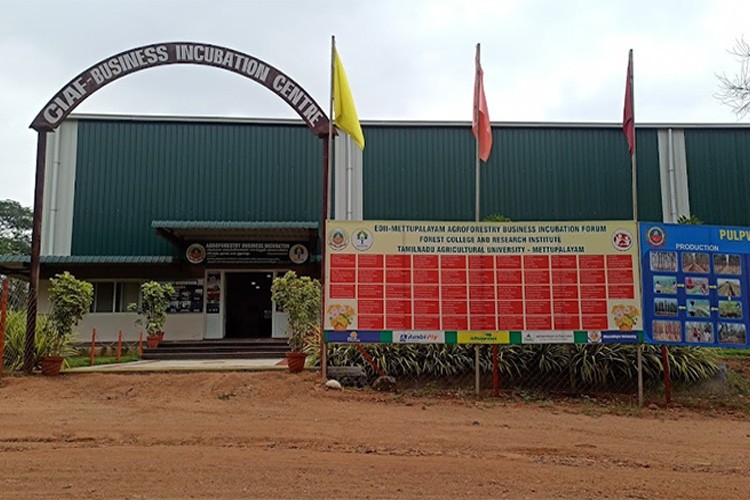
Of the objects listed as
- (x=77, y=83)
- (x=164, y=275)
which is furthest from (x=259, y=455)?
(x=164, y=275)

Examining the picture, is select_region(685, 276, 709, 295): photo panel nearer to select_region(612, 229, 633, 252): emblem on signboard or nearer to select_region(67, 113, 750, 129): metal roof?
select_region(612, 229, 633, 252): emblem on signboard

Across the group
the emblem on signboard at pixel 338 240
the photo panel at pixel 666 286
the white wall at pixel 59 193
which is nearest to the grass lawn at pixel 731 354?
the photo panel at pixel 666 286

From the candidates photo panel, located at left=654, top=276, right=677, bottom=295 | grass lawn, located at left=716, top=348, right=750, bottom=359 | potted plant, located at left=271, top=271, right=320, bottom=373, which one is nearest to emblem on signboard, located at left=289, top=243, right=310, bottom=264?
potted plant, located at left=271, top=271, right=320, bottom=373

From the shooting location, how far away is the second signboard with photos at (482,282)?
9.22m

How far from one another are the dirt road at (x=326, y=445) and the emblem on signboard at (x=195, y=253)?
8915mm

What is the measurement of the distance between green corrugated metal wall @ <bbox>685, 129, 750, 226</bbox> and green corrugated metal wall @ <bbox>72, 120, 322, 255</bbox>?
1276 cm

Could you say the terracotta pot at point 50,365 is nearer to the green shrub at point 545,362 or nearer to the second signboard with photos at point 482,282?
the green shrub at point 545,362

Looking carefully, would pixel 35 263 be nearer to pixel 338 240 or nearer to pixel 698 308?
pixel 338 240

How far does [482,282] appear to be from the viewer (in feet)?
31.0

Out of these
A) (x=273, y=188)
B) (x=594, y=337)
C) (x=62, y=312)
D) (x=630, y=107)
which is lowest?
(x=594, y=337)

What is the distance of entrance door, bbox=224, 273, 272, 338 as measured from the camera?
19484 mm

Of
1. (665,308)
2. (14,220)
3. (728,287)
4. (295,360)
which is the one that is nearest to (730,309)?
(728,287)

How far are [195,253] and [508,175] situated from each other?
10.5 metres

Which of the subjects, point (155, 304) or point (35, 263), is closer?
point (35, 263)
